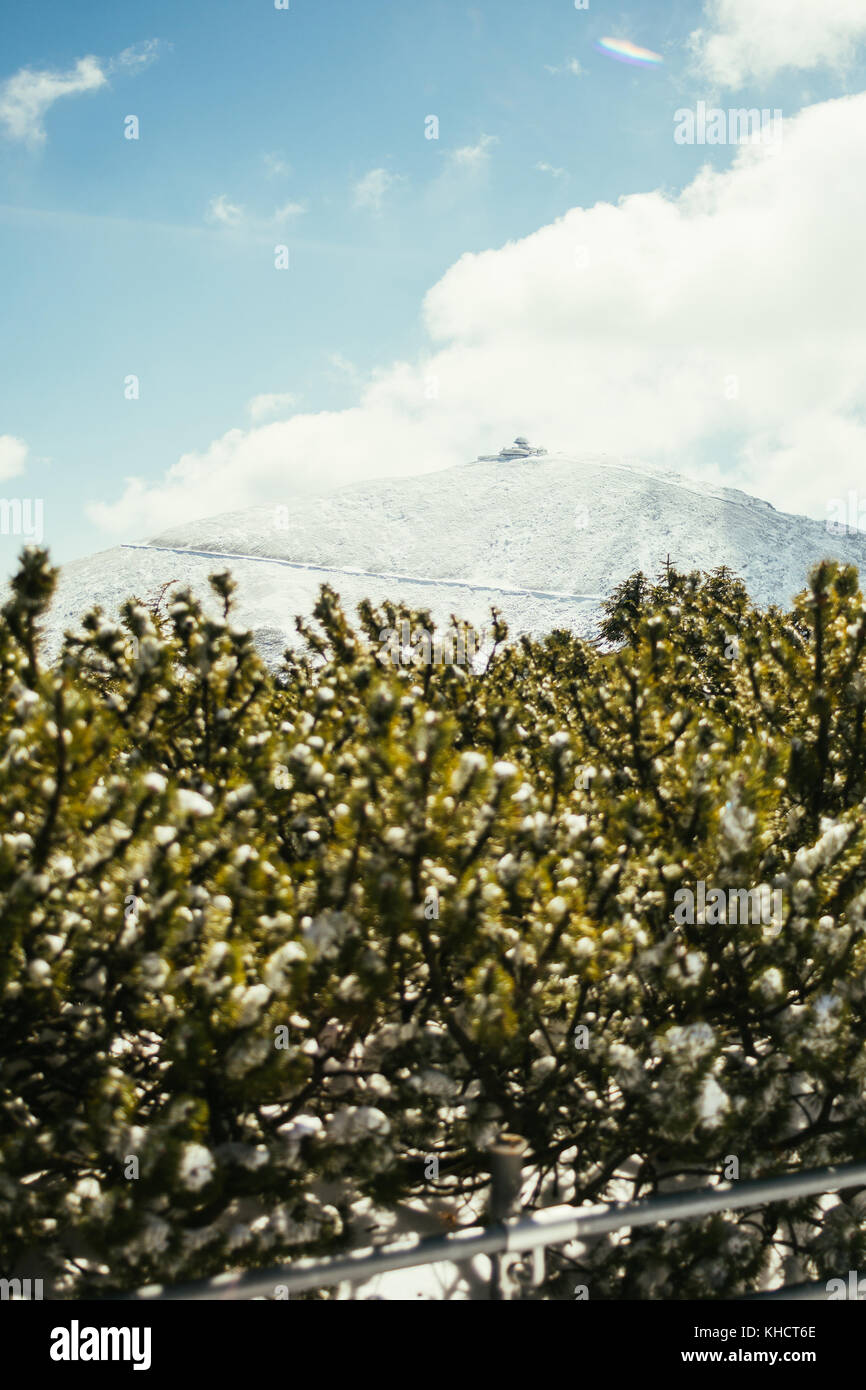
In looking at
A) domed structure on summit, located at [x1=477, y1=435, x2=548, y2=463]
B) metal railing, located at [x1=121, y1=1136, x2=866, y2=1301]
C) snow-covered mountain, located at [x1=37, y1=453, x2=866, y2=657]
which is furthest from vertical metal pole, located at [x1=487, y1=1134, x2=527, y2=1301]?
domed structure on summit, located at [x1=477, y1=435, x2=548, y2=463]

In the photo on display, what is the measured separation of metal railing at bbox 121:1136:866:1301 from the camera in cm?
265

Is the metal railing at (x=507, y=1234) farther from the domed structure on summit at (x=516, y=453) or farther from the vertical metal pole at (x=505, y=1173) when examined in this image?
the domed structure on summit at (x=516, y=453)

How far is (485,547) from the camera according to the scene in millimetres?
120500

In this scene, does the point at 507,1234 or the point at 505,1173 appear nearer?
the point at 507,1234

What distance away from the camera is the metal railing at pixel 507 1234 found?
8.68 feet

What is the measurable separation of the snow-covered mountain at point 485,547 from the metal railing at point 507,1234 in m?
78.4

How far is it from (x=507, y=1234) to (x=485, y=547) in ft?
394

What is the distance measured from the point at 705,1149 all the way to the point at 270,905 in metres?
2.05

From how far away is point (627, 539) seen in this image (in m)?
114

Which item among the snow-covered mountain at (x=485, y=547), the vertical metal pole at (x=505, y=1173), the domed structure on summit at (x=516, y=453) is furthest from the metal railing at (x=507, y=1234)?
the domed structure on summit at (x=516, y=453)

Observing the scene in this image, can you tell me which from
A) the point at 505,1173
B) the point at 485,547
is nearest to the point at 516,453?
the point at 485,547

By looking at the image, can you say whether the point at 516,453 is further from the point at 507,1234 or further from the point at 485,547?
the point at 507,1234
